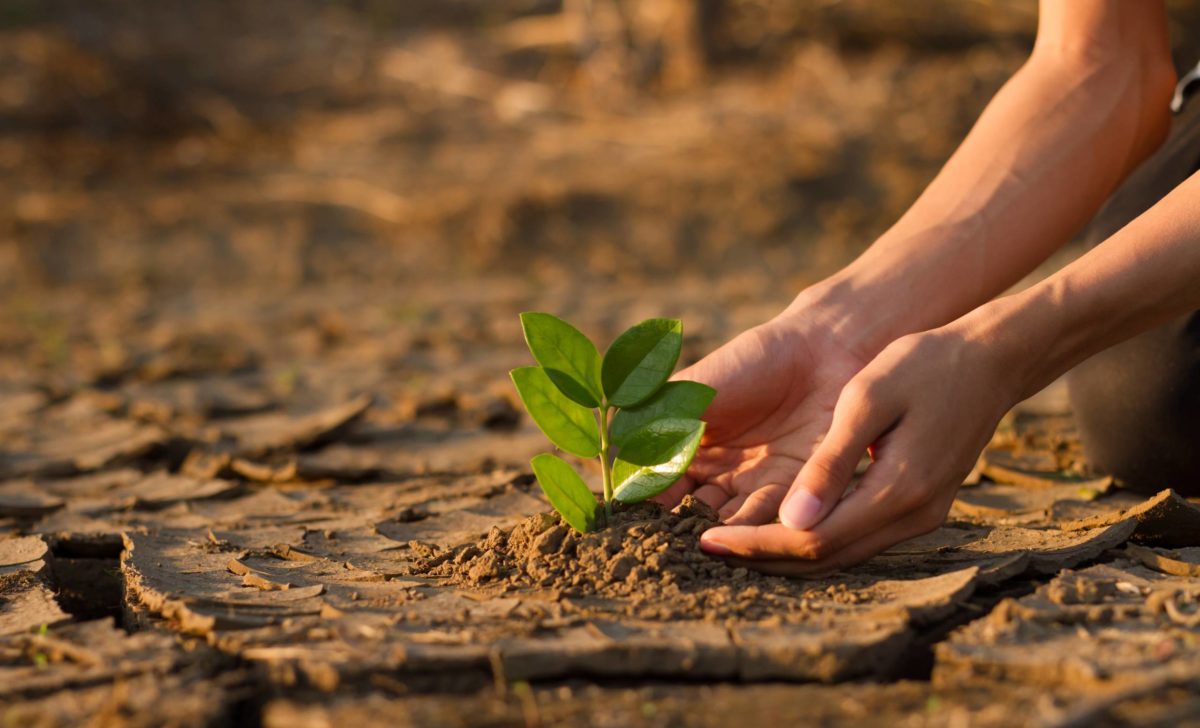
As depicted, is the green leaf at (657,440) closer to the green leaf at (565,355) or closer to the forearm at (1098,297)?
the green leaf at (565,355)

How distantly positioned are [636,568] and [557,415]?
0.79ft

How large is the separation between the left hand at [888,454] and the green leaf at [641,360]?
0.22 meters

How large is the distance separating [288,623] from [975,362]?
0.96 m

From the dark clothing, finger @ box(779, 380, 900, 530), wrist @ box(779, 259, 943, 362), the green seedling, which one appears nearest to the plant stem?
the green seedling

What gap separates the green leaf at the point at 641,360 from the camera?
162 cm

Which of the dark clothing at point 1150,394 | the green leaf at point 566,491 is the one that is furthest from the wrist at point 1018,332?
the dark clothing at point 1150,394

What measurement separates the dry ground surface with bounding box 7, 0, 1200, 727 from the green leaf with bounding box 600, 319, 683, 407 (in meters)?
0.19

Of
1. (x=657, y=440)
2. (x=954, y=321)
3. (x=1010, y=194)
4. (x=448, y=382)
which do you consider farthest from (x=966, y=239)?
(x=448, y=382)

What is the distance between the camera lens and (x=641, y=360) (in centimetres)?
163

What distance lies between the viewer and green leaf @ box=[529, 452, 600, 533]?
5.14 ft

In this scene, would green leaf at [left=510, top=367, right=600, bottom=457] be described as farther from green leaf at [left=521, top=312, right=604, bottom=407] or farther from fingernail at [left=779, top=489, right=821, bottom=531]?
fingernail at [left=779, top=489, right=821, bottom=531]

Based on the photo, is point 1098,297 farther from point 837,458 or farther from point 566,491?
point 566,491

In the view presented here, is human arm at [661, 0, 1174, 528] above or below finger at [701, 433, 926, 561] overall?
above

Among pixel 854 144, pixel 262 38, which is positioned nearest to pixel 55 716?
pixel 854 144
